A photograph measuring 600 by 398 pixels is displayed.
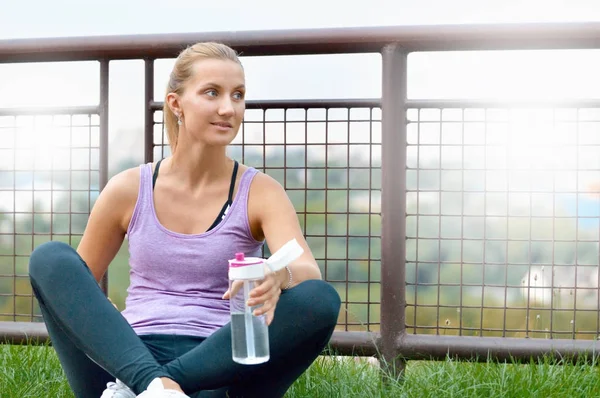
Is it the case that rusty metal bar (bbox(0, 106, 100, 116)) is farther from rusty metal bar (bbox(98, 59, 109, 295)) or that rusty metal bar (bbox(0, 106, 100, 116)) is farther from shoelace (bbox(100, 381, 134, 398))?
shoelace (bbox(100, 381, 134, 398))

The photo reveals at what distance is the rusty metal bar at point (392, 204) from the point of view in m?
2.81

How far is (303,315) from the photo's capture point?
6.70 ft

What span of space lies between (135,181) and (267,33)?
2.62ft

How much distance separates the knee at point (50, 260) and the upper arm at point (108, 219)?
263mm

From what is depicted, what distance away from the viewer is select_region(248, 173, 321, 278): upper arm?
7.34 ft

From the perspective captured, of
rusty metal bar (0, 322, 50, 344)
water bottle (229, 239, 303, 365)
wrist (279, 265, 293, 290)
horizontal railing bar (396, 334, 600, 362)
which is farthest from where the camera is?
rusty metal bar (0, 322, 50, 344)

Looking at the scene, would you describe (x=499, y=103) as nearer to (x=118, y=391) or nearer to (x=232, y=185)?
(x=232, y=185)

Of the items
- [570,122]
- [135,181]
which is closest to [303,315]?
[135,181]

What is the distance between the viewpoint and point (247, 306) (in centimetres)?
196

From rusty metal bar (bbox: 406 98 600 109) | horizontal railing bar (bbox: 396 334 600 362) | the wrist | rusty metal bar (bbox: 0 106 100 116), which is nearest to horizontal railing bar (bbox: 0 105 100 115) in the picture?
rusty metal bar (bbox: 0 106 100 116)

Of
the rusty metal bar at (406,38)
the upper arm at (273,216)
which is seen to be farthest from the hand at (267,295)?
the rusty metal bar at (406,38)

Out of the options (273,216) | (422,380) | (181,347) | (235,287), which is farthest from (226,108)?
(422,380)

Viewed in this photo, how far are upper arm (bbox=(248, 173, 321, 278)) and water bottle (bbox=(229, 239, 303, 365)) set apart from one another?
0.26 meters

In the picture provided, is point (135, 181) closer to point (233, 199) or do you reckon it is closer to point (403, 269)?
point (233, 199)
